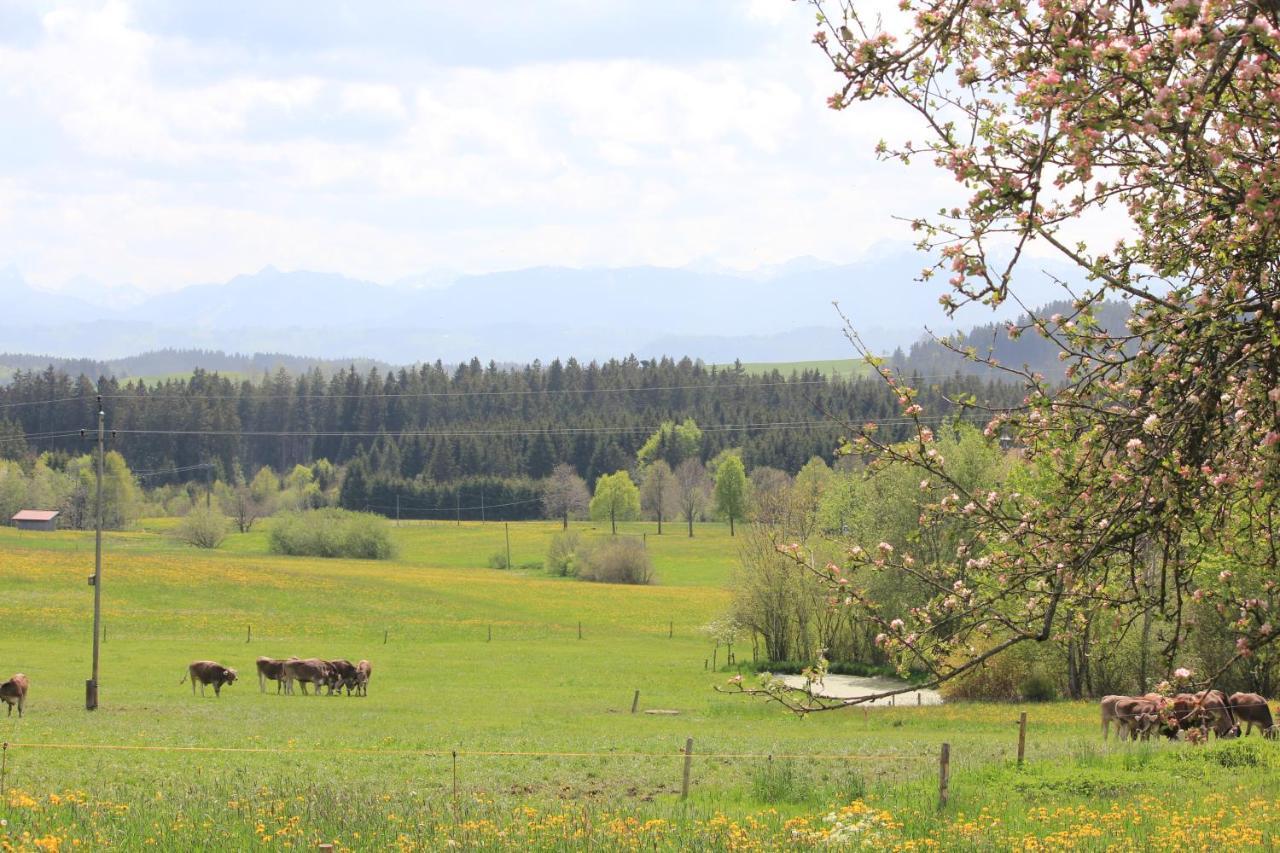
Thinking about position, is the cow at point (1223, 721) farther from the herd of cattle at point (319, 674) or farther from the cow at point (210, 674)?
the cow at point (210, 674)

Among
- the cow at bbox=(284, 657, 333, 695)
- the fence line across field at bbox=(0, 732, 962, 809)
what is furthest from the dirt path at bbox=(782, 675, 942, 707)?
the fence line across field at bbox=(0, 732, 962, 809)

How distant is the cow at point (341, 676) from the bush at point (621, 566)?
2646 inches

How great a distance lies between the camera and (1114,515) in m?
8.09

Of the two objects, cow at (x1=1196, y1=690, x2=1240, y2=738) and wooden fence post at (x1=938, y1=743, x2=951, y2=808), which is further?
cow at (x1=1196, y1=690, x2=1240, y2=738)

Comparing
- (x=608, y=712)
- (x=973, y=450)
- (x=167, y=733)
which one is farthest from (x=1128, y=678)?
(x=167, y=733)

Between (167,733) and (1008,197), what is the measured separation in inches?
1135

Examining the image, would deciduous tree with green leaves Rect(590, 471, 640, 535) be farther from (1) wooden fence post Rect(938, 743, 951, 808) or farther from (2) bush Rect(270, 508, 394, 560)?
(1) wooden fence post Rect(938, 743, 951, 808)

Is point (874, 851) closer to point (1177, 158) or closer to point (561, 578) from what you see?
point (1177, 158)

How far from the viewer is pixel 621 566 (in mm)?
115312

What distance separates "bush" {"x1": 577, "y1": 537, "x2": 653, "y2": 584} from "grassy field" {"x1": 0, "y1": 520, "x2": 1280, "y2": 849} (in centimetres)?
3813

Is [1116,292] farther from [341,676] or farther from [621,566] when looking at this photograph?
[621,566]

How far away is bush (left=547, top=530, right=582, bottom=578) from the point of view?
399ft

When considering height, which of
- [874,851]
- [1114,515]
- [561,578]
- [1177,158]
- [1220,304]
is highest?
[1177,158]

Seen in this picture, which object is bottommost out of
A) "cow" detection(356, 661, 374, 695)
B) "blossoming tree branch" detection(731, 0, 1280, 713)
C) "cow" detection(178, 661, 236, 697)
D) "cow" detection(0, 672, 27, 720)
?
"cow" detection(356, 661, 374, 695)
